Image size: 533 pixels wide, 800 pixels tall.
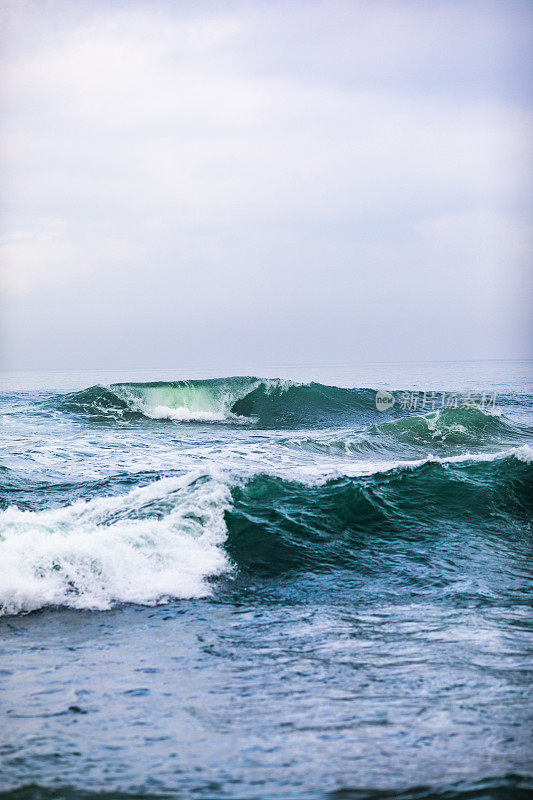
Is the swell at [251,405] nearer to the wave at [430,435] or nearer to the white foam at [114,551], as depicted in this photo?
the wave at [430,435]

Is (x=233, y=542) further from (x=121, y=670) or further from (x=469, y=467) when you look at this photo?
(x=469, y=467)

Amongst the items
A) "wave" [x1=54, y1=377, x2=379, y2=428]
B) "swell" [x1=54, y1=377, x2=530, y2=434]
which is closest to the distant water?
"swell" [x1=54, y1=377, x2=530, y2=434]

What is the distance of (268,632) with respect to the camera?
12.6ft

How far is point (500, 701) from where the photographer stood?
9.18ft

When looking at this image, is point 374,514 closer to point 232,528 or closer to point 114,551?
point 232,528

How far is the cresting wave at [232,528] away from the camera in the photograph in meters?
4.73

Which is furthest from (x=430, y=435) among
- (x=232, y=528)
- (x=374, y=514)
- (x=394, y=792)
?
(x=394, y=792)

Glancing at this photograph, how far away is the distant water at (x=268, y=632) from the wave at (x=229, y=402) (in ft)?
27.7

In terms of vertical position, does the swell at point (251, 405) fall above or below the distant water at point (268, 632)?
above

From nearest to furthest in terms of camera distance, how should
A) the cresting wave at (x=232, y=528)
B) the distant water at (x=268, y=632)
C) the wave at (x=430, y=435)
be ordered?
1. the distant water at (x=268, y=632)
2. the cresting wave at (x=232, y=528)
3. the wave at (x=430, y=435)

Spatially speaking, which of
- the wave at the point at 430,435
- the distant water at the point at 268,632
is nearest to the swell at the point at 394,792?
the distant water at the point at 268,632

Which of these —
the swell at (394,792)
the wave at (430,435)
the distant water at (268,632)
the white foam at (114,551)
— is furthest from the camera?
the wave at (430,435)

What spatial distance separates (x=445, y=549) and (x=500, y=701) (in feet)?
10.4

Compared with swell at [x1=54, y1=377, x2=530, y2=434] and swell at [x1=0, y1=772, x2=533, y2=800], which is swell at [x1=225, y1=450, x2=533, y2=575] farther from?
swell at [x1=54, y1=377, x2=530, y2=434]
